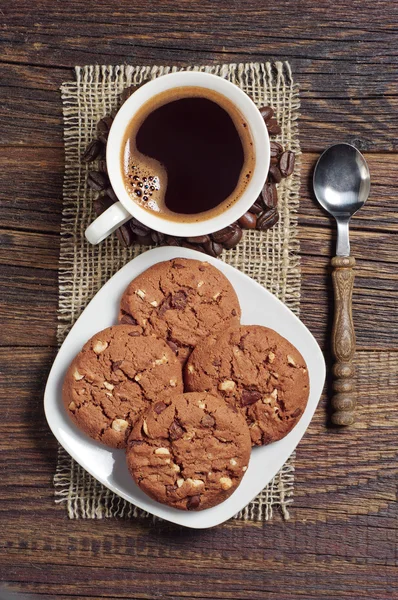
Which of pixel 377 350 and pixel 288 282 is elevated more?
pixel 288 282

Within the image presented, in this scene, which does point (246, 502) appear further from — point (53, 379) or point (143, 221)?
point (143, 221)

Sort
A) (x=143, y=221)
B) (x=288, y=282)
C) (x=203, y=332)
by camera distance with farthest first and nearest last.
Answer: (x=288, y=282) → (x=203, y=332) → (x=143, y=221)

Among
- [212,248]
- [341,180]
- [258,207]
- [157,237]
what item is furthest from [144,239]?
[341,180]

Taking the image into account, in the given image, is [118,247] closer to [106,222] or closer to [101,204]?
[101,204]

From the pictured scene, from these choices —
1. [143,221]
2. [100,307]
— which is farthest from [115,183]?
[100,307]

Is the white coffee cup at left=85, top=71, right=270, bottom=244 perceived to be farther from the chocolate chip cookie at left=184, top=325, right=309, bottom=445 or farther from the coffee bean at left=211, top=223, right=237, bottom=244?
the chocolate chip cookie at left=184, top=325, right=309, bottom=445

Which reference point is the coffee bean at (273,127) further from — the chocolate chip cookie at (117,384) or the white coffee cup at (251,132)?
the chocolate chip cookie at (117,384)

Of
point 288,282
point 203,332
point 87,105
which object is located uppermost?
point 87,105

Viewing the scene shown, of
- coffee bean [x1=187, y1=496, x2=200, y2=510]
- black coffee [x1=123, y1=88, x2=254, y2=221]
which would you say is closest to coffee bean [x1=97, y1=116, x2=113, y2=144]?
black coffee [x1=123, y1=88, x2=254, y2=221]
